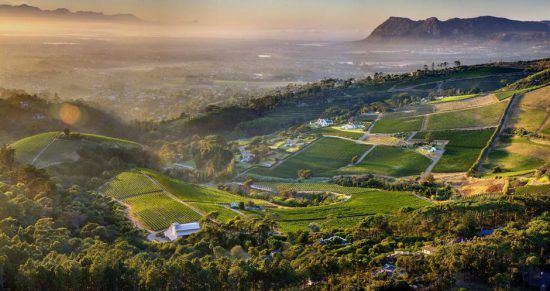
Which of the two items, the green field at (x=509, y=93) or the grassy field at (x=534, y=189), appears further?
the green field at (x=509, y=93)

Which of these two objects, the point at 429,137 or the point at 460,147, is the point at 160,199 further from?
the point at 429,137

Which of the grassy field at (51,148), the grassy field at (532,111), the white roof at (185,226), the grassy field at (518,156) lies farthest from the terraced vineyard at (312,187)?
the grassy field at (532,111)

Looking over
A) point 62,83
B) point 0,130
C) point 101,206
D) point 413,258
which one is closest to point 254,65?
point 62,83

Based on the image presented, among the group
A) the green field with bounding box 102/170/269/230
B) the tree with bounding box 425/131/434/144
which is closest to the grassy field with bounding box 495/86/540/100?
the tree with bounding box 425/131/434/144

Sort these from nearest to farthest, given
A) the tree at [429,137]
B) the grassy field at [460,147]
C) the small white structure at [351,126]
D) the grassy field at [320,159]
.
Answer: the grassy field at [460,147] → the grassy field at [320,159] → the tree at [429,137] → the small white structure at [351,126]

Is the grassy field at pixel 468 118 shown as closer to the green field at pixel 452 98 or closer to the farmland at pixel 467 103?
the farmland at pixel 467 103

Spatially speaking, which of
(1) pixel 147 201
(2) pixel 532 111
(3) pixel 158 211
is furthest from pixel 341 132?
(3) pixel 158 211
